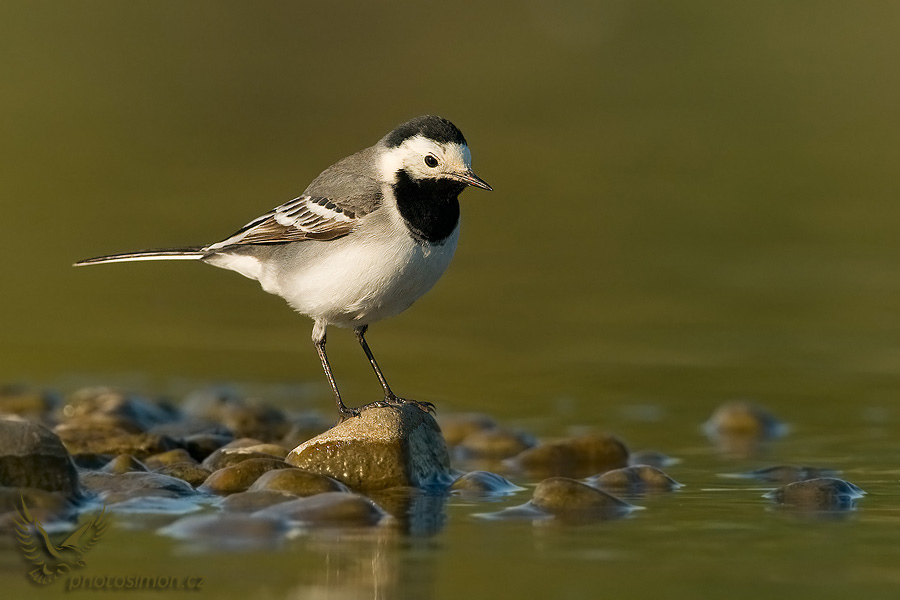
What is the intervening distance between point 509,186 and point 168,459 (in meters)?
13.8

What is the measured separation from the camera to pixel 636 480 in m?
8.73

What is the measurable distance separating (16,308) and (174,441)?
619cm

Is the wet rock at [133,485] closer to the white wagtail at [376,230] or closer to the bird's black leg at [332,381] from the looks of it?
the bird's black leg at [332,381]

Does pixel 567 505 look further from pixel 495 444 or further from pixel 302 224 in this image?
pixel 302 224

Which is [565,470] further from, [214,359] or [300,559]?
[214,359]

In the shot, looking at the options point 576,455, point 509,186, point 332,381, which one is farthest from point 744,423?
point 509,186

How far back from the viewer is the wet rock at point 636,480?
28.4 ft

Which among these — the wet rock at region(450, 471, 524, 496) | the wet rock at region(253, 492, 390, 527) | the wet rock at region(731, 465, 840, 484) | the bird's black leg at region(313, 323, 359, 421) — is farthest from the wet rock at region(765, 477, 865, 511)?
the bird's black leg at region(313, 323, 359, 421)

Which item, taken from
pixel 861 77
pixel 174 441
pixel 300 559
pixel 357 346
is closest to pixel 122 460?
pixel 174 441

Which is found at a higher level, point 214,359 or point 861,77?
point 861,77

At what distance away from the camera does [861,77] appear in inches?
1166

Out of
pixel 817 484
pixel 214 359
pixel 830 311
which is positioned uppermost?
pixel 830 311

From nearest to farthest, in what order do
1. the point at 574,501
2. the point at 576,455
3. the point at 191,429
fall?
the point at 574,501 < the point at 576,455 < the point at 191,429

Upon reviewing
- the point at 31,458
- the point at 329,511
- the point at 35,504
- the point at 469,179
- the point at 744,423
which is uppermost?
the point at 469,179
